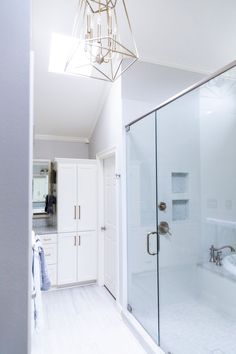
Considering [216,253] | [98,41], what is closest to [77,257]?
[216,253]

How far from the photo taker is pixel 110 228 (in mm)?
3539

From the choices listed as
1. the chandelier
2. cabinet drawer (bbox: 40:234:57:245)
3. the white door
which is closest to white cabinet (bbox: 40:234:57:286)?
cabinet drawer (bbox: 40:234:57:245)

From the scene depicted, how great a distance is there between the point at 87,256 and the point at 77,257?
0.16 metres

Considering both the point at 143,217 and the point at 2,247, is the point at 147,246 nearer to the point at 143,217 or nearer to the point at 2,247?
the point at 143,217

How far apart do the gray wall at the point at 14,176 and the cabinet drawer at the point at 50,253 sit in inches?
119

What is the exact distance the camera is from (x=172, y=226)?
267cm

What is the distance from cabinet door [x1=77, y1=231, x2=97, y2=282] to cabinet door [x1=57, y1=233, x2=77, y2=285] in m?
0.08

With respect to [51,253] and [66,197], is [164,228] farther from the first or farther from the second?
[51,253]

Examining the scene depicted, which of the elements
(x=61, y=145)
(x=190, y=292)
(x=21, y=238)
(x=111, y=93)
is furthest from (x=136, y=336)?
(x=61, y=145)

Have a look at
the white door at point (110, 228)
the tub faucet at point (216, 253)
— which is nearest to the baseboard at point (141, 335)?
the white door at point (110, 228)

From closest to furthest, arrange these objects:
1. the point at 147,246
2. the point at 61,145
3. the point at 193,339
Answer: the point at 193,339, the point at 147,246, the point at 61,145

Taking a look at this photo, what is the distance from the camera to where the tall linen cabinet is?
12.1 feet

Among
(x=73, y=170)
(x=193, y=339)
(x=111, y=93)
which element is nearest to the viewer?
(x=193, y=339)

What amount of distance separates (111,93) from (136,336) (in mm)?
2875
